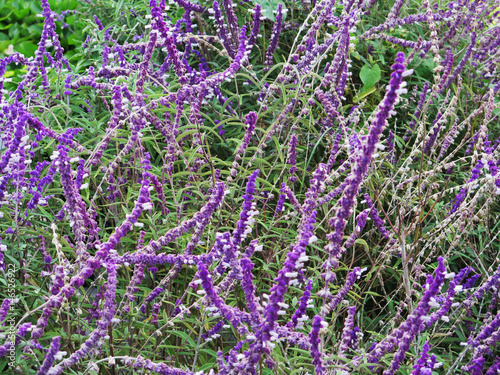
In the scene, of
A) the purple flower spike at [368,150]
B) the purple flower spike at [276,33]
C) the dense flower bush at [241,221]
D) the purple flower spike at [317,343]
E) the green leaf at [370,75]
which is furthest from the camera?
the green leaf at [370,75]

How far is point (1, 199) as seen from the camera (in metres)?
2.19

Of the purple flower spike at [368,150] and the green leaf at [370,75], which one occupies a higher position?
the purple flower spike at [368,150]

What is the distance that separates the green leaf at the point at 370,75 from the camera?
4.06 m

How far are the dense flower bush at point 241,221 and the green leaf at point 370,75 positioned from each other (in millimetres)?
50

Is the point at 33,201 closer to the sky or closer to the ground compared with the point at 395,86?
closer to the ground

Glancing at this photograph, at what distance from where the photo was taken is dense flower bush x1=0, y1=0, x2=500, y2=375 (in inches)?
70.7

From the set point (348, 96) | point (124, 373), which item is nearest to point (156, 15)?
point (124, 373)

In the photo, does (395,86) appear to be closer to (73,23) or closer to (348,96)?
(348,96)

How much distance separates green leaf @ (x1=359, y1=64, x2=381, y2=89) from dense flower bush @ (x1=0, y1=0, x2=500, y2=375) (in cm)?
5

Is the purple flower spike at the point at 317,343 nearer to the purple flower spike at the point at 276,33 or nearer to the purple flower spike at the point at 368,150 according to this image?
the purple flower spike at the point at 368,150

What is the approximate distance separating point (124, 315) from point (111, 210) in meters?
0.67

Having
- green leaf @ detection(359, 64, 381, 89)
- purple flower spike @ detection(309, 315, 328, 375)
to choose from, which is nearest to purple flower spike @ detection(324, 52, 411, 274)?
purple flower spike @ detection(309, 315, 328, 375)

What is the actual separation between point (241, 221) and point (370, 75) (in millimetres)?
2662

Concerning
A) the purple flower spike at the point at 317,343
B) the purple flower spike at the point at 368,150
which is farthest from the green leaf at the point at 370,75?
the purple flower spike at the point at 317,343
